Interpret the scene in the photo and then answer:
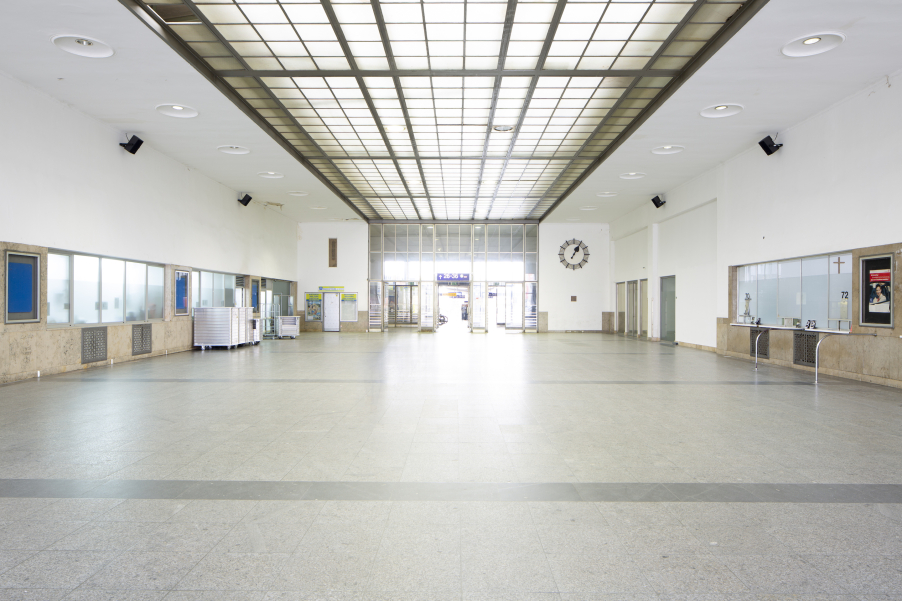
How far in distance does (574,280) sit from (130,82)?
2001cm

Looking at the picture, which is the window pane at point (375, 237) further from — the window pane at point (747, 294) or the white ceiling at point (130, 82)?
the window pane at point (747, 294)

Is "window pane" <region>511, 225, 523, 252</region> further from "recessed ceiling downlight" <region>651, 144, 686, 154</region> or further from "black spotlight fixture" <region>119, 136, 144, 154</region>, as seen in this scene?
"black spotlight fixture" <region>119, 136, 144, 154</region>

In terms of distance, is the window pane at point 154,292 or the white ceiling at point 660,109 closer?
the white ceiling at point 660,109

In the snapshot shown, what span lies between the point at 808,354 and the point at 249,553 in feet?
37.8

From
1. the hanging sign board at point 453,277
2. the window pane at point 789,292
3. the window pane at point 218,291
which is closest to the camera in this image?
the window pane at point 789,292

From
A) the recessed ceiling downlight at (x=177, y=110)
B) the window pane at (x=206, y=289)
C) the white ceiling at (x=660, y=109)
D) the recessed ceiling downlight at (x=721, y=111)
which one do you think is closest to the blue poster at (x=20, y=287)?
the white ceiling at (x=660, y=109)

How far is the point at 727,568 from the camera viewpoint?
8.87ft

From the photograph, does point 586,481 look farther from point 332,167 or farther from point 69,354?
point 332,167

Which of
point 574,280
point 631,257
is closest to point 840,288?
point 631,257

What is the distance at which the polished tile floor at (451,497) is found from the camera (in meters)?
2.61

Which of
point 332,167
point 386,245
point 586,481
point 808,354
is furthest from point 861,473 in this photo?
point 386,245

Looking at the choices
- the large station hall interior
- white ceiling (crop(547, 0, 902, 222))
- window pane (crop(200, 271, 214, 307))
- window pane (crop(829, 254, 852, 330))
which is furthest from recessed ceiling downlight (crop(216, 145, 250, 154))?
window pane (crop(829, 254, 852, 330))

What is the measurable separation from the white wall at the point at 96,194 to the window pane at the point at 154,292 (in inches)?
16.2

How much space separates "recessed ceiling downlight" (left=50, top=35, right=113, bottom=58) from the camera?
760 cm
